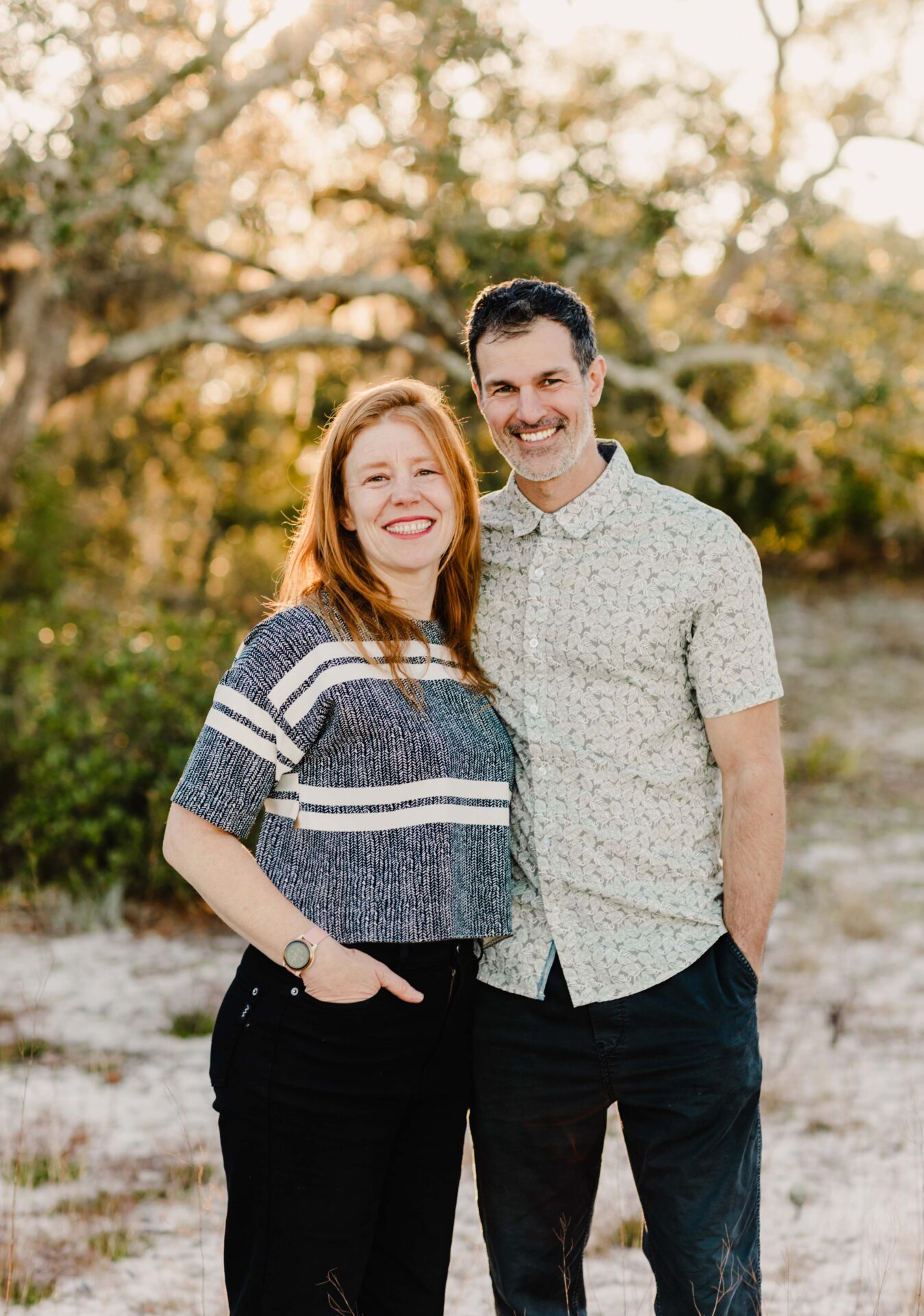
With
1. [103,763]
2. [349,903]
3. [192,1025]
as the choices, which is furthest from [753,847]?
[103,763]

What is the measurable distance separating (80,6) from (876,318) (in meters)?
7.63

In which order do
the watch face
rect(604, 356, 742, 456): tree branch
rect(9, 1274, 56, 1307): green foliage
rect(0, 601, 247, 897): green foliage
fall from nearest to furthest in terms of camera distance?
the watch face
rect(9, 1274, 56, 1307): green foliage
rect(0, 601, 247, 897): green foliage
rect(604, 356, 742, 456): tree branch

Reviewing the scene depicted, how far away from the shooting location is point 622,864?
8.00ft

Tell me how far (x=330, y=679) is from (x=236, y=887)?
0.40 m

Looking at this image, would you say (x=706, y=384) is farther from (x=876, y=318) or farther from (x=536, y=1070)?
(x=536, y=1070)

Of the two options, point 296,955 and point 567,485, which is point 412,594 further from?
point 296,955

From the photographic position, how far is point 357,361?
10984 millimetres

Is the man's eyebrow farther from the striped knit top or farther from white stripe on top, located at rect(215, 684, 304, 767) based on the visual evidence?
white stripe on top, located at rect(215, 684, 304, 767)

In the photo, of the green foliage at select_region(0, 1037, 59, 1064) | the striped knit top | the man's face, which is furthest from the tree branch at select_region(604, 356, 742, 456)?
the striped knit top

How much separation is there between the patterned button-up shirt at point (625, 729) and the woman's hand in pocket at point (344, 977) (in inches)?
12.9

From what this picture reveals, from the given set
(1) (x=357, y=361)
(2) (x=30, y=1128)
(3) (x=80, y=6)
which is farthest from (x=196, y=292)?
(2) (x=30, y=1128)

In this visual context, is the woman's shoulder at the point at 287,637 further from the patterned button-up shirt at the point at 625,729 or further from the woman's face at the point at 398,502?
the patterned button-up shirt at the point at 625,729

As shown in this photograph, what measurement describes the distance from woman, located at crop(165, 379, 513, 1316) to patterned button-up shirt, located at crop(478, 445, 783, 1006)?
0.10 m

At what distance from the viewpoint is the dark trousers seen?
7.69 ft
